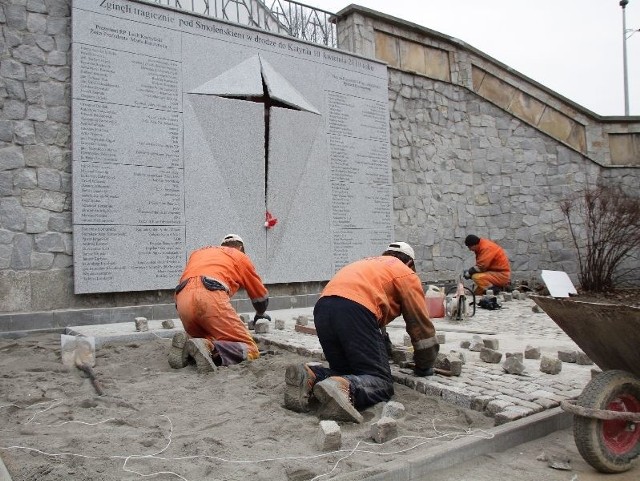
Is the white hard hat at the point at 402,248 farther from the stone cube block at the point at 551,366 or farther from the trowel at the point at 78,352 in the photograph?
the trowel at the point at 78,352

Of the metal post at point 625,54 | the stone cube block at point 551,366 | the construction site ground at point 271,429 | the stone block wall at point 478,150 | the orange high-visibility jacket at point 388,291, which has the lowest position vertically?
the construction site ground at point 271,429

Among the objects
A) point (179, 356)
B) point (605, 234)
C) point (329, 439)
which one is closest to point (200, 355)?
point (179, 356)

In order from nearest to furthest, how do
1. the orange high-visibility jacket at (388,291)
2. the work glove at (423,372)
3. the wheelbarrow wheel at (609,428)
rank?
the wheelbarrow wheel at (609,428) → the orange high-visibility jacket at (388,291) → the work glove at (423,372)

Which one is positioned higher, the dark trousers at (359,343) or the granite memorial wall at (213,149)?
the granite memorial wall at (213,149)

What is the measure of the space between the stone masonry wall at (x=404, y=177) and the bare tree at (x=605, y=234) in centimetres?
47

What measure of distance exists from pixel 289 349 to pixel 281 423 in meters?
2.16

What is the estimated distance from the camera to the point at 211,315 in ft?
15.9

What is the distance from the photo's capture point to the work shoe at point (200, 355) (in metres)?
4.44

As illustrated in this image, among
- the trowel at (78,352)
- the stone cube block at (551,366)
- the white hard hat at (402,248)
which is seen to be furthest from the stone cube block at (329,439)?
the trowel at (78,352)

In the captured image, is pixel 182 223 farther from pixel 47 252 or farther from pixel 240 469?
pixel 240 469

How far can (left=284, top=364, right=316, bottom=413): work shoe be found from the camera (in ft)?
11.2

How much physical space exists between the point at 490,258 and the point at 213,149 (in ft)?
17.9

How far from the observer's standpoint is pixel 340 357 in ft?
12.4

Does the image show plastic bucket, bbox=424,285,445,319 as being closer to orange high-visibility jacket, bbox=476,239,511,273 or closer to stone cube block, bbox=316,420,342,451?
orange high-visibility jacket, bbox=476,239,511,273
